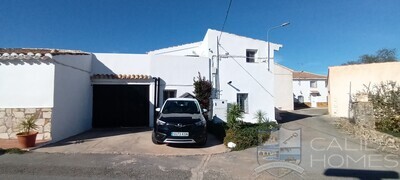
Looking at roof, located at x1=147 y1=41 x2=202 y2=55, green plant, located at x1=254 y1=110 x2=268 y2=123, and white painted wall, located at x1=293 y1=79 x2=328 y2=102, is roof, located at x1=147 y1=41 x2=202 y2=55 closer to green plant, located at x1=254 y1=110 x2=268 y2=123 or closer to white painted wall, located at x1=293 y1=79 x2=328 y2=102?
green plant, located at x1=254 y1=110 x2=268 y2=123

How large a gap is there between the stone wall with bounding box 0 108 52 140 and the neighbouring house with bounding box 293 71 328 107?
42.6 metres

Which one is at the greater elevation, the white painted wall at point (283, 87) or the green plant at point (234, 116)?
the white painted wall at point (283, 87)

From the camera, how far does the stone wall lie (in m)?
9.79

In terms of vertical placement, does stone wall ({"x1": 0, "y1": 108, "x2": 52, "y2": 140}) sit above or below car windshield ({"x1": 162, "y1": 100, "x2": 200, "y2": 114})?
below

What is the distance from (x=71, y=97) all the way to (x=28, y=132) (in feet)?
9.73

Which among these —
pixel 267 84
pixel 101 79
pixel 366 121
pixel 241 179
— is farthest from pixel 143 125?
pixel 366 121

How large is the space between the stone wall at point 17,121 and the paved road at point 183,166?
1.98 metres

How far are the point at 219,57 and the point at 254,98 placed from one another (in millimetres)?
3312

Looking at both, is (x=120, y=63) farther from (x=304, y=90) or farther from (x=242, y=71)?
(x=304, y=90)

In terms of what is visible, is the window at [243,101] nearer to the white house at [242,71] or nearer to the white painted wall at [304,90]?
the white house at [242,71]

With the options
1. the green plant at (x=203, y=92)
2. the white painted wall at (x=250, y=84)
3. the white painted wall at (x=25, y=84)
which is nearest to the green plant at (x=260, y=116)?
the white painted wall at (x=250, y=84)

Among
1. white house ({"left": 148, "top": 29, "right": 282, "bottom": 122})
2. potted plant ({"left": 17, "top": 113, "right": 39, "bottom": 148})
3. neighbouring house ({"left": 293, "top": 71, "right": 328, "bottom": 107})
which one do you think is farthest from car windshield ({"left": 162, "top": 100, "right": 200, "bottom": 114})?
neighbouring house ({"left": 293, "top": 71, "right": 328, "bottom": 107})

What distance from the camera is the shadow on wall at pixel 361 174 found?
626 cm

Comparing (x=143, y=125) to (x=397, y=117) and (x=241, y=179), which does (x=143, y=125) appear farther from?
(x=397, y=117)
